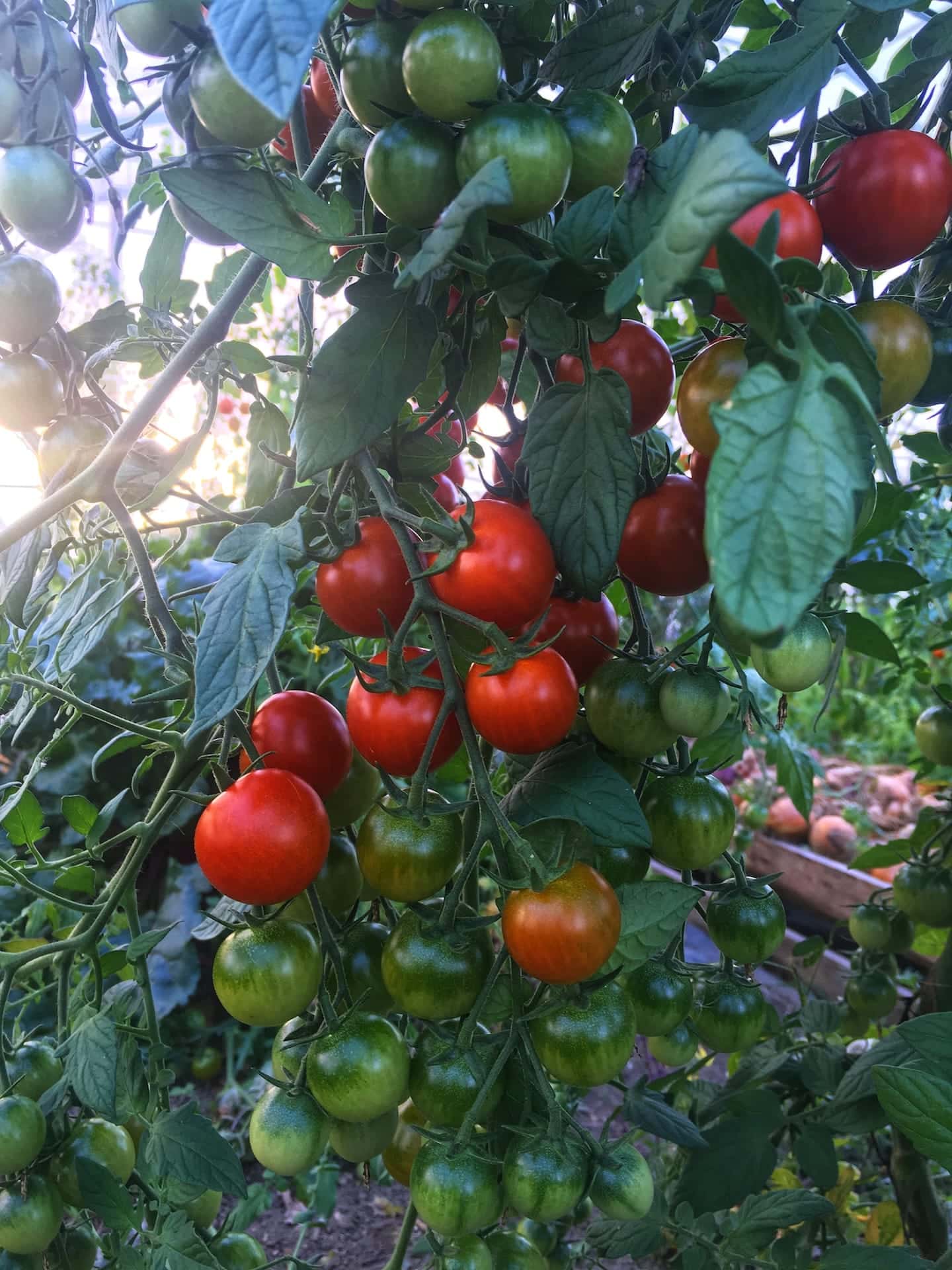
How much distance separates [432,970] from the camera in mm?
456

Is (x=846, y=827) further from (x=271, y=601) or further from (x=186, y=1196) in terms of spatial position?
(x=271, y=601)

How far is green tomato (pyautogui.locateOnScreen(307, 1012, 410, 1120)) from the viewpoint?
48 cm

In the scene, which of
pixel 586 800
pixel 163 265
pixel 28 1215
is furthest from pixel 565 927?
pixel 163 265

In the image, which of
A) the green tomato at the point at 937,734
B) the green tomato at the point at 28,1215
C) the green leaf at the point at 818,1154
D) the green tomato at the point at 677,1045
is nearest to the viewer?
the green tomato at the point at 28,1215

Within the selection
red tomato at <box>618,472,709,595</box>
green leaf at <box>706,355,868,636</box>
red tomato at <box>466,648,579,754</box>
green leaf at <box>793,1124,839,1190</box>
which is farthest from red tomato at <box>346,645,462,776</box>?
green leaf at <box>793,1124,839,1190</box>

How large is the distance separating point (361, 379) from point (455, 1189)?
41 centimetres

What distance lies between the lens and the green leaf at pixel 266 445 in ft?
1.87

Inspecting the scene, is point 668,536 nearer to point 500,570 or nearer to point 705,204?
point 500,570

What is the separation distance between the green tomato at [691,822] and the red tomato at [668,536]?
0.12 metres

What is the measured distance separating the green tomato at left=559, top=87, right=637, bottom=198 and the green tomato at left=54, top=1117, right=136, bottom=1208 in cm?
61

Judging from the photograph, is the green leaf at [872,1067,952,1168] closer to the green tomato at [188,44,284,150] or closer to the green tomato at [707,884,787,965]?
the green tomato at [707,884,787,965]

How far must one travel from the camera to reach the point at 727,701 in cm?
50

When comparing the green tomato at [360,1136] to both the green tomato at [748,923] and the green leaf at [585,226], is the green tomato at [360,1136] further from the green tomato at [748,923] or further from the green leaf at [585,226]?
the green leaf at [585,226]

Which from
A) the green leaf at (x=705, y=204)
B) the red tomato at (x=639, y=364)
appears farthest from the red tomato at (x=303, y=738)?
the green leaf at (x=705, y=204)
